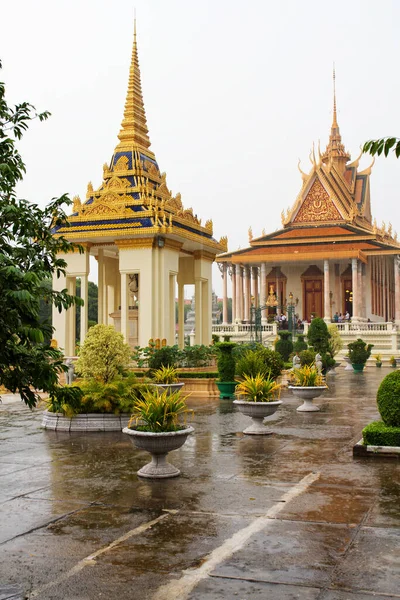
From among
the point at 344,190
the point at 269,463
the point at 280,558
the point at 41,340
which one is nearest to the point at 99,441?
the point at 269,463

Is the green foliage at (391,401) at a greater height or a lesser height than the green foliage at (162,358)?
lesser

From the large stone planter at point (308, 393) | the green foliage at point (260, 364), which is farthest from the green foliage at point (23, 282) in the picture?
the large stone planter at point (308, 393)

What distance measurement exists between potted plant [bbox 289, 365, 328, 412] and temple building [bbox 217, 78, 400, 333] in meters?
32.2

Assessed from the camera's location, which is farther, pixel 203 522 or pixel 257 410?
pixel 257 410

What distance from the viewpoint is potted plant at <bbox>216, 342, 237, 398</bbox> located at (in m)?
19.2

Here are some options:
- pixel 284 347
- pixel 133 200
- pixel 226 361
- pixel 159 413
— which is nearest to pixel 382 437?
pixel 159 413

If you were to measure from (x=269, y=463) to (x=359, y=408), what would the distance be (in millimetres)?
7754

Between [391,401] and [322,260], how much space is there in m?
41.4

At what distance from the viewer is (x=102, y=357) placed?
13.5 m

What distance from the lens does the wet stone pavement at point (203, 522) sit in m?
5.09

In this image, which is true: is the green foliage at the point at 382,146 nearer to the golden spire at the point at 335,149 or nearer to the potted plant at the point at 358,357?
the potted plant at the point at 358,357

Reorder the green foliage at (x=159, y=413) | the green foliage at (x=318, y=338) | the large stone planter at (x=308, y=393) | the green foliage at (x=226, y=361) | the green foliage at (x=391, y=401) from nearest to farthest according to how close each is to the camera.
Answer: the green foliage at (x=159, y=413) → the green foliage at (x=391, y=401) → the large stone planter at (x=308, y=393) → the green foliage at (x=226, y=361) → the green foliage at (x=318, y=338)

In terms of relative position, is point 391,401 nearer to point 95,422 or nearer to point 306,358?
point 95,422

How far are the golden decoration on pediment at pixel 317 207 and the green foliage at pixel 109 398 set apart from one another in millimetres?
43280
